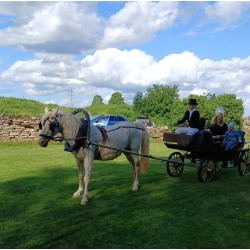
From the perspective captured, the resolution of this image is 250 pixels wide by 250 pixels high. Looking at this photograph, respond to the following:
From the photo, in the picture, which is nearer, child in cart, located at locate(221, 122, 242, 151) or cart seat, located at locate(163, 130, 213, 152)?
cart seat, located at locate(163, 130, 213, 152)

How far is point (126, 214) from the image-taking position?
666 centimetres

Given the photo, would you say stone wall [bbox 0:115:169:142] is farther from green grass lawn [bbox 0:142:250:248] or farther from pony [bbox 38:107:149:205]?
pony [bbox 38:107:149:205]

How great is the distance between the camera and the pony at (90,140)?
7367mm

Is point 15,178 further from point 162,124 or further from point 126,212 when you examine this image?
point 162,124

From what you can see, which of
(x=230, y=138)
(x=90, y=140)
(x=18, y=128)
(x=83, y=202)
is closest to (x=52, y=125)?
(x=90, y=140)

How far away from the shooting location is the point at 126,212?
6.79 m

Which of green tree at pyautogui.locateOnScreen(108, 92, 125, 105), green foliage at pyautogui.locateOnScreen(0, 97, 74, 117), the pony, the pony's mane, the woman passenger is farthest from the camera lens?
green tree at pyautogui.locateOnScreen(108, 92, 125, 105)

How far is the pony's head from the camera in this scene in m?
7.25

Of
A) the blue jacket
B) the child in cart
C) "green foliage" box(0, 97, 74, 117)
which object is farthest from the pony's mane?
"green foliage" box(0, 97, 74, 117)

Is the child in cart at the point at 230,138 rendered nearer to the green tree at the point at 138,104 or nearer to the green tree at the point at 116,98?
the green tree at the point at 138,104

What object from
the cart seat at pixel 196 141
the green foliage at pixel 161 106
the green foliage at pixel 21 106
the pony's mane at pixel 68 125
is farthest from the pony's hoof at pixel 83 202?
the green foliage at pixel 21 106

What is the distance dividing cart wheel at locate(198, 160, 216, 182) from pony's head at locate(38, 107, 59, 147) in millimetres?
4224

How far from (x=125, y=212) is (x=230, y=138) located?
464 centimetres

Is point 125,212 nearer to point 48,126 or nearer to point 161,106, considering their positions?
point 48,126
